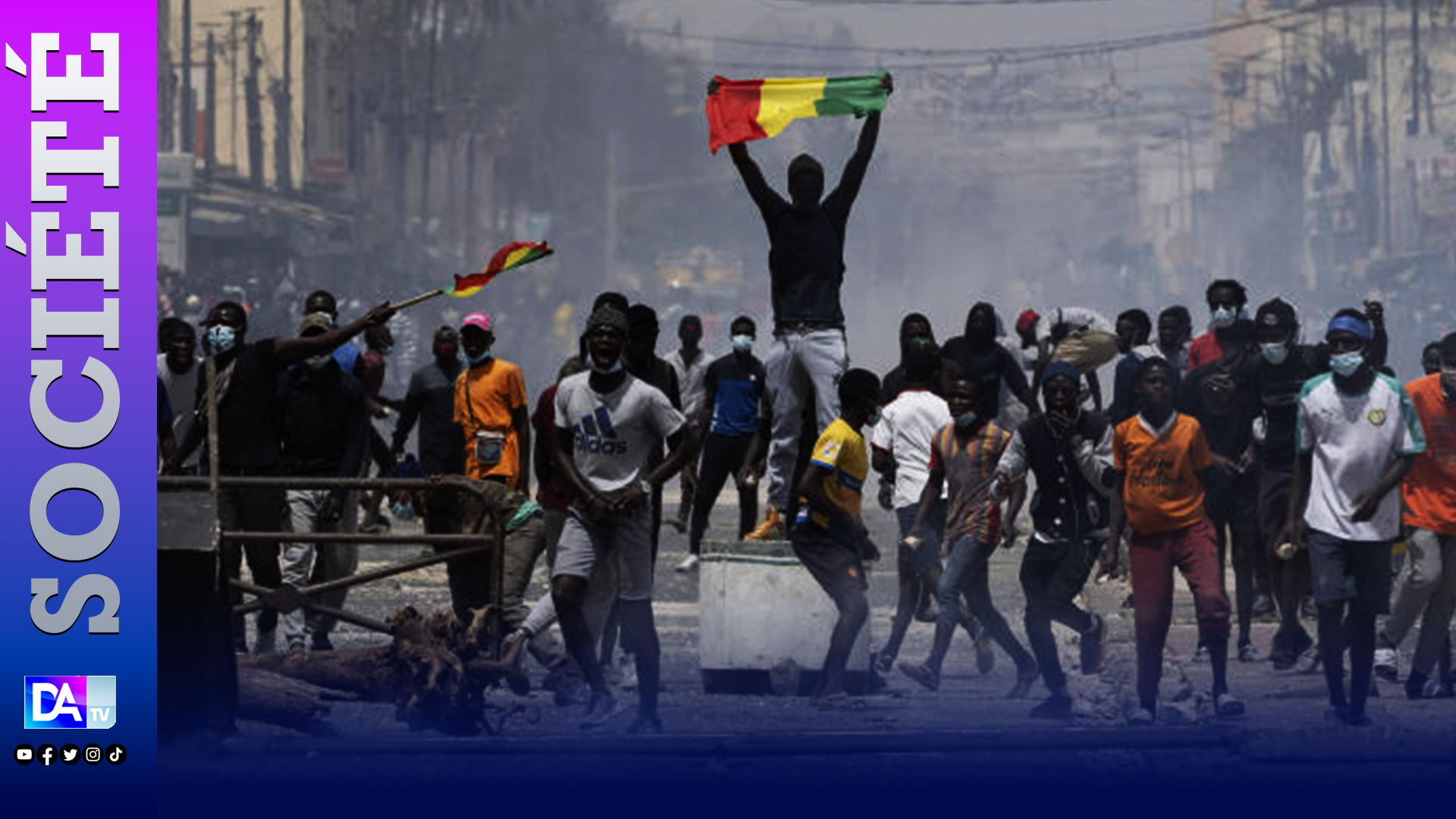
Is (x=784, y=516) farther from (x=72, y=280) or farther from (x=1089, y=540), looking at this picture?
(x=72, y=280)

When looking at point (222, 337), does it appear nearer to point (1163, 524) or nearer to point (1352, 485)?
point (1163, 524)

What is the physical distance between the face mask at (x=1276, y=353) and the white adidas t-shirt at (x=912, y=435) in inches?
64.3

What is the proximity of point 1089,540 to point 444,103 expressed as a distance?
64.9 metres

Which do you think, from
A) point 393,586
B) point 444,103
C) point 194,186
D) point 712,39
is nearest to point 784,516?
point 393,586

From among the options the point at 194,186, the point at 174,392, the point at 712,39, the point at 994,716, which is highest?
the point at 712,39

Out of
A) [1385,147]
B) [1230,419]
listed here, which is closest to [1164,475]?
[1230,419]

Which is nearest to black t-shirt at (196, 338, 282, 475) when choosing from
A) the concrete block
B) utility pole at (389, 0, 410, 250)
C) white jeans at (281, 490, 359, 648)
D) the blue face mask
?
white jeans at (281, 490, 359, 648)

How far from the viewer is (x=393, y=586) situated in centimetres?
1783

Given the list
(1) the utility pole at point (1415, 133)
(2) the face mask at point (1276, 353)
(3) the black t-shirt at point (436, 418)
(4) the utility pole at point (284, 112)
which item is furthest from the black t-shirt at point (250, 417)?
(1) the utility pole at point (1415, 133)

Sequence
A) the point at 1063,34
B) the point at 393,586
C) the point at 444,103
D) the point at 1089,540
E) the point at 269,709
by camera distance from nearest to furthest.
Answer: the point at 269,709
the point at 1089,540
the point at 393,586
the point at 444,103
the point at 1063,34

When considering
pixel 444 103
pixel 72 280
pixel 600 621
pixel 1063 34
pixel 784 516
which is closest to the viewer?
pixel 72 280

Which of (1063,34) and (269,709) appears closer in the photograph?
(269,709)

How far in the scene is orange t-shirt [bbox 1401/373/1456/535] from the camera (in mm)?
12930

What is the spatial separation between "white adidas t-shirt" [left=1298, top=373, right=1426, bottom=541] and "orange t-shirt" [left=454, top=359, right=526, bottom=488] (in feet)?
11.6
